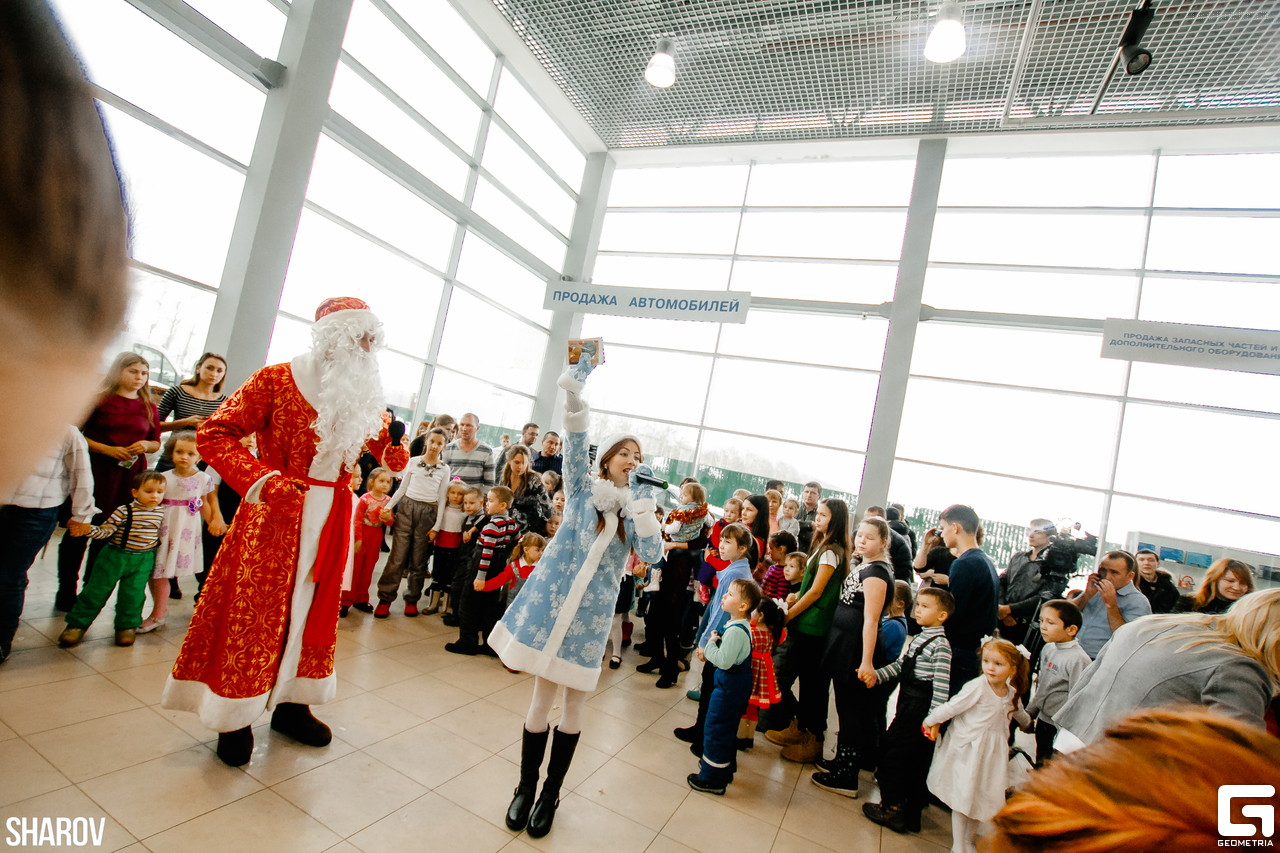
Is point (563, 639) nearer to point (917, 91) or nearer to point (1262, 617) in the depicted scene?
point (1262, 617)

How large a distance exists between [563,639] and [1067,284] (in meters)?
8.56

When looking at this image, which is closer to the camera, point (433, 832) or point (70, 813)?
point (70, 813)

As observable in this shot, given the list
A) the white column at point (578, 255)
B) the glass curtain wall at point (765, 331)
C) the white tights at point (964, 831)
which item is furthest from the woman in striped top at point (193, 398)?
the white column at point (578, 255)

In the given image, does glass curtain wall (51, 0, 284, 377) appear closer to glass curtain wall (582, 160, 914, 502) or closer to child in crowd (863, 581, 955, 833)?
glass curtain wall (582, 160, 914, 502)

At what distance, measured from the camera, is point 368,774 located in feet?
8.25

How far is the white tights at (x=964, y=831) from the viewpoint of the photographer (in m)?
2.71

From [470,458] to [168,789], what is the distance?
354 centimetres

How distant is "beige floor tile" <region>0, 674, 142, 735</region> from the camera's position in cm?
237

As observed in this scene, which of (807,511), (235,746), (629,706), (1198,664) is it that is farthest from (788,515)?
(235,746)

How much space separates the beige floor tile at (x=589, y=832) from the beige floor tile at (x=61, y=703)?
6.38 feet

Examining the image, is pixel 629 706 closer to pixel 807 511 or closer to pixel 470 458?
pixel 470 458

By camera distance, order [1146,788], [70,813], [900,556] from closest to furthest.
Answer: [1146,788] < [70,813] < [900,556]

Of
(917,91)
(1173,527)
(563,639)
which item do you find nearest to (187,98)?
(563,639)

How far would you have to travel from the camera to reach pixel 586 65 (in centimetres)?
822
